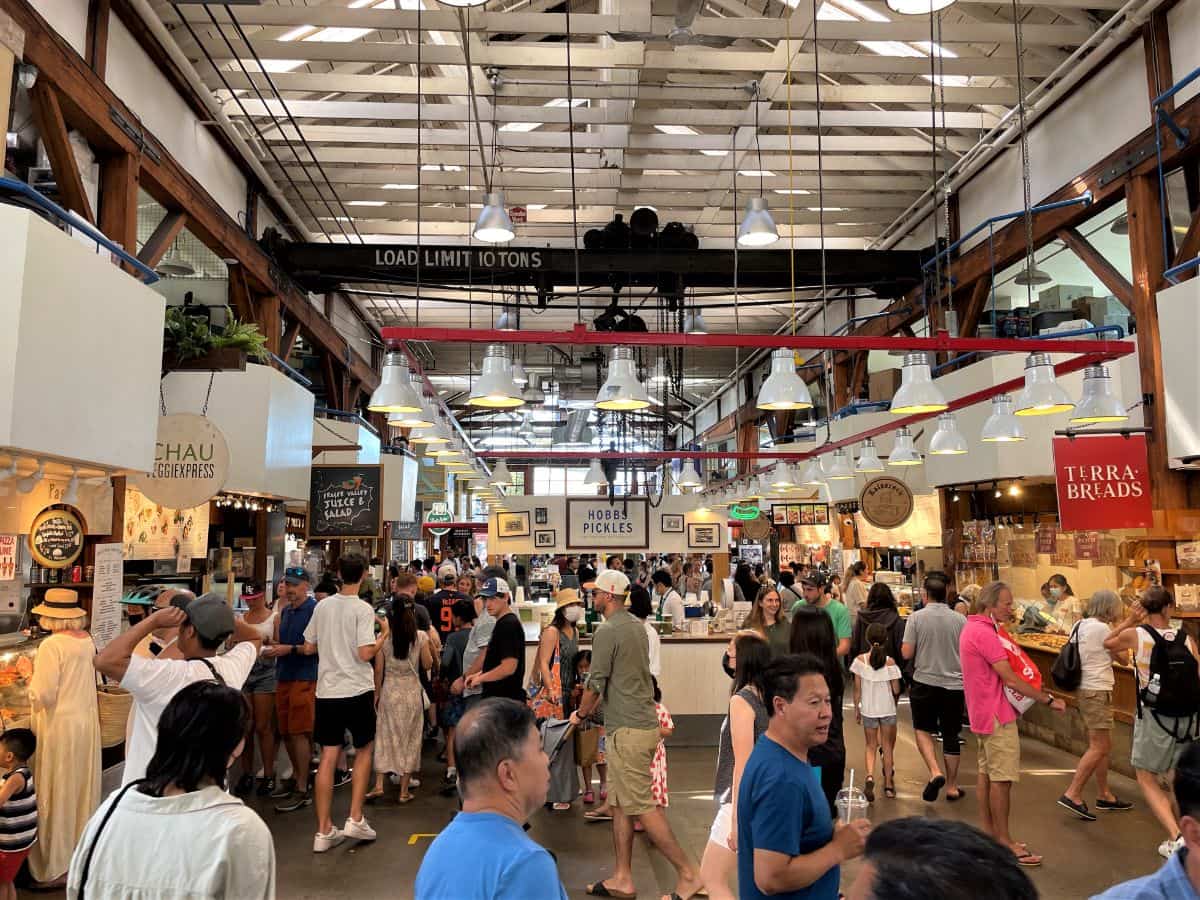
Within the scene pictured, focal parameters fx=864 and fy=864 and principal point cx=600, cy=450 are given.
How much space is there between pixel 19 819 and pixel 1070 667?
21.7 feet

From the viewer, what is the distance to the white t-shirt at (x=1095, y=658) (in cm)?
629

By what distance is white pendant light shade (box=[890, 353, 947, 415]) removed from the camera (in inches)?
200

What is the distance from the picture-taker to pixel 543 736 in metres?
5.89

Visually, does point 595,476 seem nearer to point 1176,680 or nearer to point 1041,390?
point 1041,390

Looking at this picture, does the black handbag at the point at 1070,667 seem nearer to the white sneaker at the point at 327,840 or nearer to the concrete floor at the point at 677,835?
the concrete floor at the point at 677,835

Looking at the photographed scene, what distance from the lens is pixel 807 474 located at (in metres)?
10.5

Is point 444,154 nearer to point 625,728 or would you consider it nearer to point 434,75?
point 434,75

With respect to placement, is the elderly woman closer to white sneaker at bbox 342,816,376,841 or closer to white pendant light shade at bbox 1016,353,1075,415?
white pendant light shade at bbox 1016,353,1075,415

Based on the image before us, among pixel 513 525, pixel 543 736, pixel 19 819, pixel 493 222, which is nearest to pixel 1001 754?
pixel 543 736

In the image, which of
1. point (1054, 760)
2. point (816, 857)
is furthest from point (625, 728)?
point (1054, 760)

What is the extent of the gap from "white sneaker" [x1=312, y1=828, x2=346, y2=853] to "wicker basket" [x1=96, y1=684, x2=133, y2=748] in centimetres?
147

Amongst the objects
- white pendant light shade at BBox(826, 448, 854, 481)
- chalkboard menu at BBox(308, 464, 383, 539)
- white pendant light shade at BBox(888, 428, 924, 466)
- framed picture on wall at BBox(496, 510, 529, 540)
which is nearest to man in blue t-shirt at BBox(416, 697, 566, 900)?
white pendant light shade at BBox(888, 428, 924, 466)

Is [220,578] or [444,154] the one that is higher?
[444,154]

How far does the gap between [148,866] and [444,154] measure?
8.53 m
